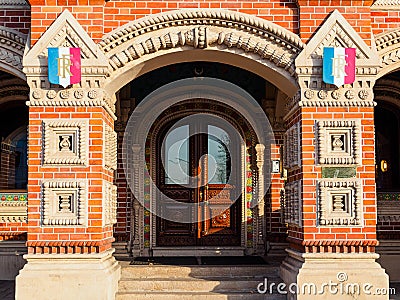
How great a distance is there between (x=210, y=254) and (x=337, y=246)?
2918mm

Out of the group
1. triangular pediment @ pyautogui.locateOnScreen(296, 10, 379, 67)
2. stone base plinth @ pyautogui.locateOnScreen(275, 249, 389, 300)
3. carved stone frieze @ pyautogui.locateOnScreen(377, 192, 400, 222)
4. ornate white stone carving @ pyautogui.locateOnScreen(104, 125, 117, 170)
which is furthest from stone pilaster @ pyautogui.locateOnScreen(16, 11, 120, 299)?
carved stone frieze @ pyautogui.locateOnScreen(377, 192, 400, 222)

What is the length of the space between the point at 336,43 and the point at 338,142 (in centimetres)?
107

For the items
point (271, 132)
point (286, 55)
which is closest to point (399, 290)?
point (271, 132)

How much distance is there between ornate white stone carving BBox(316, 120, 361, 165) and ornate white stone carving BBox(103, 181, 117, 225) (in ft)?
7.68

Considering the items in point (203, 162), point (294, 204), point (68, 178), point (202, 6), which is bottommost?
point (294, 204)

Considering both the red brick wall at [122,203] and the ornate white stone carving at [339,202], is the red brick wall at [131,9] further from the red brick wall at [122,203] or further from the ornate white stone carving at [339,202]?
the red brick wall at [122,203]

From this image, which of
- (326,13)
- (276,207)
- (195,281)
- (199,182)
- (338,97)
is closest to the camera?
(338,97)

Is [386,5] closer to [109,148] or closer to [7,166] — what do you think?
[109,148]

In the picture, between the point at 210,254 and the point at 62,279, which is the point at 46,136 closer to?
the point at 62,279

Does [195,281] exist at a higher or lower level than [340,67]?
lower

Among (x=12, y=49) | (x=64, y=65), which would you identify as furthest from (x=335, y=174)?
(x=12, y=49)

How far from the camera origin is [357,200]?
5.71 meters

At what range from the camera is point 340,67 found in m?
5.70

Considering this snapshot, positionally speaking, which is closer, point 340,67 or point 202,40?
point 340,67
